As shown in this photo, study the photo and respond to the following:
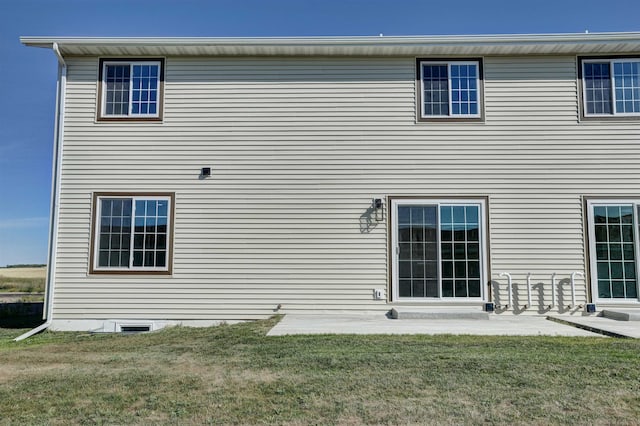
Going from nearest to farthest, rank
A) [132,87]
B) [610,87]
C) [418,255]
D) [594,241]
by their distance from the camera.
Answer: [594,241], [418,255], [610,87], [132,87]

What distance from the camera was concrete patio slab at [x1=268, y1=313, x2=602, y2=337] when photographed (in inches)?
238

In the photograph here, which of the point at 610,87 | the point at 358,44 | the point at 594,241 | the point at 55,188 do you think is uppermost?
the point at 358,44

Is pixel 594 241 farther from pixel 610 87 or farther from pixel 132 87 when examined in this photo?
pixel 132 87

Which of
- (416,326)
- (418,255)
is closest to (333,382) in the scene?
(416,326)

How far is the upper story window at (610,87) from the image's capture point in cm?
779

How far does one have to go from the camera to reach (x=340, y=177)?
25.7 ft

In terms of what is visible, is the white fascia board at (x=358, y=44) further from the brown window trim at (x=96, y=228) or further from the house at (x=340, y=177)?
the brown window trim at (x=96, y=228)

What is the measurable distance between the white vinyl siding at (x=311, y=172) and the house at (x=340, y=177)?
0.03m

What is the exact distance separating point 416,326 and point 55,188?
6.39m

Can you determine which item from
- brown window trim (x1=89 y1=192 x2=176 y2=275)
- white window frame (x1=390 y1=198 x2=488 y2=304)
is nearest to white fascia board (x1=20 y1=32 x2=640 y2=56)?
brown window trim (x1=89 y1=192 x2=176 y2=275)

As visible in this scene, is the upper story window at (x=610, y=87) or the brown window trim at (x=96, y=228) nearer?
the brown window trim at (x=96, y=228)

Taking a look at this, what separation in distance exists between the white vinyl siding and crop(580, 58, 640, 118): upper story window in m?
0.24

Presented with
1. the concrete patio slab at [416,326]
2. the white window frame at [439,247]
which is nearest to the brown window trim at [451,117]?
the white window frame at [439,247]

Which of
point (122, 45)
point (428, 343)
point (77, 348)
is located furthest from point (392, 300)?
point (122, 45)
